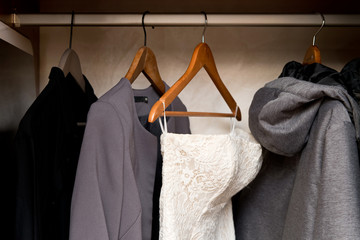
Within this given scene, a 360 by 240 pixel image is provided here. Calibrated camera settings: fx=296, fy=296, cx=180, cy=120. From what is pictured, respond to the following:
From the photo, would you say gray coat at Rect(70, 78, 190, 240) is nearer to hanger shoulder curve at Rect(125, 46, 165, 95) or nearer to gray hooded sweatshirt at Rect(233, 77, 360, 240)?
hanger shoulder curve at Rect(125, 46, 165, 95)

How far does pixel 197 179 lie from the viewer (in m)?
0.65

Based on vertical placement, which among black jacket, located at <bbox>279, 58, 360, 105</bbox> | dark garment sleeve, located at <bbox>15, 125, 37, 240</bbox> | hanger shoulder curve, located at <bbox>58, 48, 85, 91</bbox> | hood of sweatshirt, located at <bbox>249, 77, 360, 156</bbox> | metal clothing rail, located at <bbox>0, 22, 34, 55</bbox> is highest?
metal clothing rail, located at <bbox>0, 22, 34, 55</bbox>

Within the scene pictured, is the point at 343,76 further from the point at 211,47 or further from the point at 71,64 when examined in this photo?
the point at 71,64

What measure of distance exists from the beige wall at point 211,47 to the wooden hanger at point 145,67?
0.21 metres

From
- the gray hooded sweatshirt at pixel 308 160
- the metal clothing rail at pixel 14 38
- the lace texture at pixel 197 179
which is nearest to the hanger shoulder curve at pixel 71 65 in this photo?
the metal clothing rail at pixel 14 38

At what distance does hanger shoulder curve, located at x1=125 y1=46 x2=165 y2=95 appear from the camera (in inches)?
28.4

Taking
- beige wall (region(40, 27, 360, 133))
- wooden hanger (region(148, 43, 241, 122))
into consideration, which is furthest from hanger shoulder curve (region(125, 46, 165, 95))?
beige wall (region(40, 27, 360, 133))

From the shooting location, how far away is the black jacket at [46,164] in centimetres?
58

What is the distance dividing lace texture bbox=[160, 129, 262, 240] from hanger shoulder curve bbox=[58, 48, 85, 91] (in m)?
0.33

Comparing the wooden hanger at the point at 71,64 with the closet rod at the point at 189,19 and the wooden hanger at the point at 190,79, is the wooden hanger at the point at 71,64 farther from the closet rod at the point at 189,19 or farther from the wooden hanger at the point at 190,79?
the wooden hanger at the point at 190,79

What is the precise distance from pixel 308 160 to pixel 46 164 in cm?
55

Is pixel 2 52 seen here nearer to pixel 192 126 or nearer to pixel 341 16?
pixel 192 126

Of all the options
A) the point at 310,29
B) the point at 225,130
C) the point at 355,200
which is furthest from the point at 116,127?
the point at 310,29

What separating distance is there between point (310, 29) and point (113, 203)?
0.86 m
